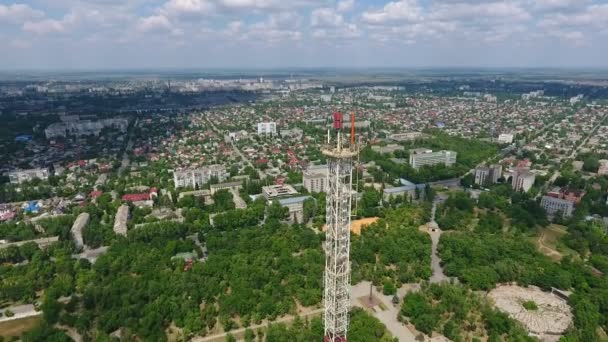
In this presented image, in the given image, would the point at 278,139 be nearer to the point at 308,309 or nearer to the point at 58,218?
the point at 58,218

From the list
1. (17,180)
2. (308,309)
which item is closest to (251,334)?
(308,309)

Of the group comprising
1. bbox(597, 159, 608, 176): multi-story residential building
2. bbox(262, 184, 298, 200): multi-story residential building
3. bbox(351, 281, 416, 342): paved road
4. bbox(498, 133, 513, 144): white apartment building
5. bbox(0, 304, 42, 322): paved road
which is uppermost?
bbox(498, 133, 513, 144): white apartment building

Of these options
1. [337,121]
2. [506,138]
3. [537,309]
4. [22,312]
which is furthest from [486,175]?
[22,312]

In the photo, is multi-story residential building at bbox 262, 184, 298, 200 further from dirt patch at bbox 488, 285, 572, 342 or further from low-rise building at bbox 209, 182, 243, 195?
dirt patch at bbox 488, 285, 572, 342

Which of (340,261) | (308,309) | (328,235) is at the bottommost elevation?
(308,309)

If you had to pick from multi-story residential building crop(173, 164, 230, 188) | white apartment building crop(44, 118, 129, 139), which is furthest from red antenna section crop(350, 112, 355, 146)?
white apartment building crop(44, 118, 129, 139)

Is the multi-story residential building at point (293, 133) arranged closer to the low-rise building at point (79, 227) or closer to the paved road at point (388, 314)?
the low-rise building at point (79, 227)

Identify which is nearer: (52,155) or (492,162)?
(492,162)
